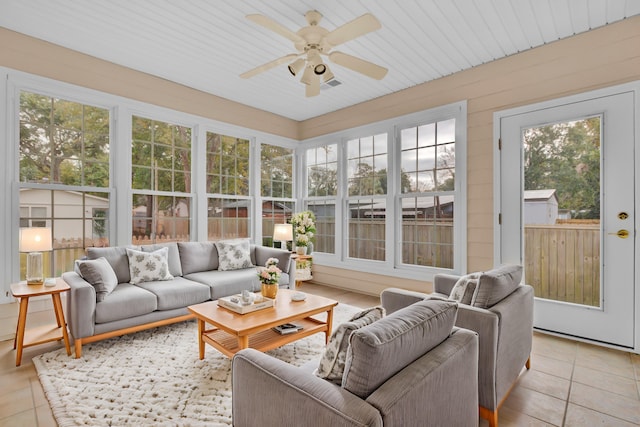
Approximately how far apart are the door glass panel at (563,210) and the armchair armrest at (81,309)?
4.30 m

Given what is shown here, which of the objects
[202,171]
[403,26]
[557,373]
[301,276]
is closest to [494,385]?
[557,373]

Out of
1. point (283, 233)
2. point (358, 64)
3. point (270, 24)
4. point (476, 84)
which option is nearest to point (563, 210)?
point (476, 84)

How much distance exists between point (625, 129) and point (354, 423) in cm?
366

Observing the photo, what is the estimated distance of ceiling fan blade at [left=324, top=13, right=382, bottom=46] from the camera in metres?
2.32

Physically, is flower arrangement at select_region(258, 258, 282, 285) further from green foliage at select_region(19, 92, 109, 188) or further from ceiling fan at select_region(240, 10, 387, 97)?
green foliage at select_region(19, 92, 109, 188)

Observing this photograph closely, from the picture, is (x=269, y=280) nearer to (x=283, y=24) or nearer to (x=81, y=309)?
(x=81, y=309)

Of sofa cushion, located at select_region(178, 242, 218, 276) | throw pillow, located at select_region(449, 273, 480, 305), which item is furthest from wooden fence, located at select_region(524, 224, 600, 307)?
sofa cushion, located at select_region(178, 242, 218, 276)

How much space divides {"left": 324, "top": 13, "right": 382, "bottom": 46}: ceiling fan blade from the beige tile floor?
2.75m

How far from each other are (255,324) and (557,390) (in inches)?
88.3

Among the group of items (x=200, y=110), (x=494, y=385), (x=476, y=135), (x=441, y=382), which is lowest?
(x=494, y=385)

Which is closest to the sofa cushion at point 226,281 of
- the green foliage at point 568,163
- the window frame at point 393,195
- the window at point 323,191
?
the window frame at point 393,195

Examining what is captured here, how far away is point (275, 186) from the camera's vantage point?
5.89 m

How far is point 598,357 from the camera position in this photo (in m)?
2.88

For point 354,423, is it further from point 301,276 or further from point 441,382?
point 301,276
